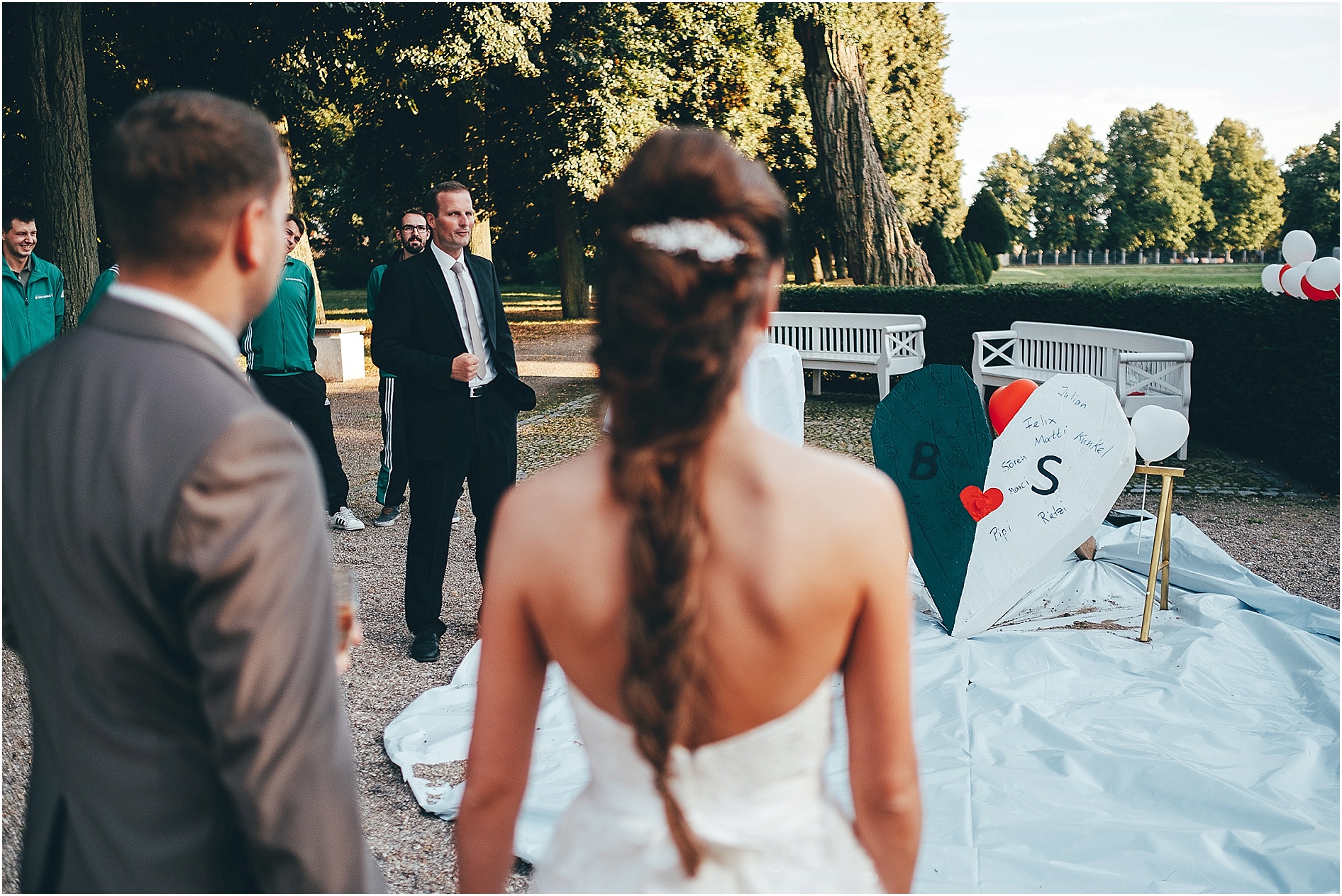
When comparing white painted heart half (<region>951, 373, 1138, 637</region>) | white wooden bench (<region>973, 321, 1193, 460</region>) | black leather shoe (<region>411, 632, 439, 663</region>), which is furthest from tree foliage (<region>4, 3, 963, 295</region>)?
white painted heart half (<region>951, 373, 1138, 637</region>)

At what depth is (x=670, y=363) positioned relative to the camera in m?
1.24

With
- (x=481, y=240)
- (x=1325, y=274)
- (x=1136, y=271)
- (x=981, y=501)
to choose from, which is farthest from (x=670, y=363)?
(x=1136, y=271)

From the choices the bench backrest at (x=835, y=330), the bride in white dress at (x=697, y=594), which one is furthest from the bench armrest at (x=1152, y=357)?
the bride in white dress at (x=697, y=594)

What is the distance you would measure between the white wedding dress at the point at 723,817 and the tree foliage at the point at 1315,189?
7241 centimetres

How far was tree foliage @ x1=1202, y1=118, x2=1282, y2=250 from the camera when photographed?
8825cm

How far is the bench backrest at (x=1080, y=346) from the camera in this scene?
32.0 ft

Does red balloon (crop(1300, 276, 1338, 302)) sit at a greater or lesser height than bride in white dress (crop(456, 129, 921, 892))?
greater

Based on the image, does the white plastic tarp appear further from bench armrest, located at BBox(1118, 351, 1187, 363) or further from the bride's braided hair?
bench armrest, located at BBox(1118, 351, 1187, 363)

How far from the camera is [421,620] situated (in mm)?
5262

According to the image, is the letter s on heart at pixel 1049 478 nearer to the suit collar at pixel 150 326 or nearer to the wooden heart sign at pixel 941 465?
the wooden heart sign at pixel 941 465

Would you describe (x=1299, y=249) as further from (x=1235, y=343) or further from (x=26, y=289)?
(x=26, y=289)

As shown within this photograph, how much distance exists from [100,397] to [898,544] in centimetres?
107

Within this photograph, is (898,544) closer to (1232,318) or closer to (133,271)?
(133,271)

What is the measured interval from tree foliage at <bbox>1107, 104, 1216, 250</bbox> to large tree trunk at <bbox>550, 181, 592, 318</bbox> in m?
74.6
